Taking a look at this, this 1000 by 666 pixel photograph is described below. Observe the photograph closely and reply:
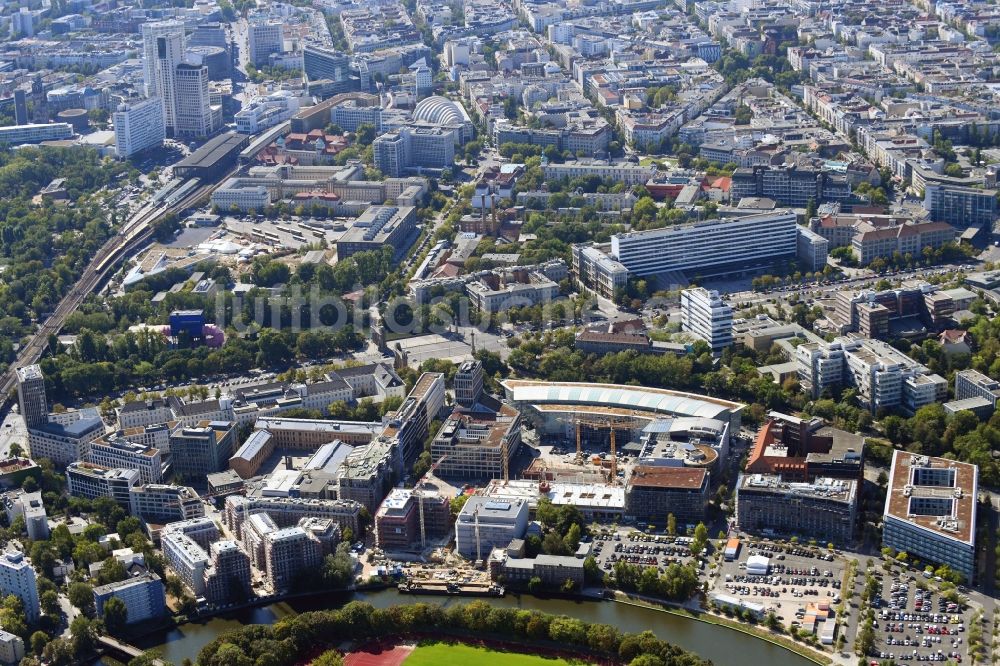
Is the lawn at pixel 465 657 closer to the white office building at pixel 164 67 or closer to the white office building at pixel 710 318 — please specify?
the white office building at pixel 710 318

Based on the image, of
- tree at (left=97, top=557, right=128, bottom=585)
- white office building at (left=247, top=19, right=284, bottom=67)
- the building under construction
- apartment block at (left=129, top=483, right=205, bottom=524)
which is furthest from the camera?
white office building at (left=247, top=19, right=284, bottom=67)

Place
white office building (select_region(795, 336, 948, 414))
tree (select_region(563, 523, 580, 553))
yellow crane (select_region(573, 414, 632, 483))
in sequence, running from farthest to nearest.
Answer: white office building (select_region(795, 336, 948, 414))
yellow crane (select_region(573, 414, 632, 483))
tree (select_region(563, 523, 580, 553))

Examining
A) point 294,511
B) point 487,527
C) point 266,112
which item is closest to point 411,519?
point 487,527

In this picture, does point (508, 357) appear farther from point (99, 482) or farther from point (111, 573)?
point (111, 573)

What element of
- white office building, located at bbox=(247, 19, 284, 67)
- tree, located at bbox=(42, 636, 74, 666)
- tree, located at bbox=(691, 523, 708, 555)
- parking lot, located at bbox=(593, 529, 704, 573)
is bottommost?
tree, located at bbox=(42, 636, 74, 666)

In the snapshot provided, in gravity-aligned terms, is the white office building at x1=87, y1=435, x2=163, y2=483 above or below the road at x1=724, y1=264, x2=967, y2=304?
below

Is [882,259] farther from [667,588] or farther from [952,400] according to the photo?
[667,588]

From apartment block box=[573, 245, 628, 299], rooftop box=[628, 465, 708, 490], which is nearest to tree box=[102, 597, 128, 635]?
rooftop box=[628, 465, 708, 490]

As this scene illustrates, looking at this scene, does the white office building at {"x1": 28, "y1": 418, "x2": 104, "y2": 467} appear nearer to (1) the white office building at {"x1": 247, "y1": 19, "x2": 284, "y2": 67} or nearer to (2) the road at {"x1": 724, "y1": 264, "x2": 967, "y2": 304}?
(2) the road at {"x1": 724, "y1": 264, "x2": 967, "y2": 304}
